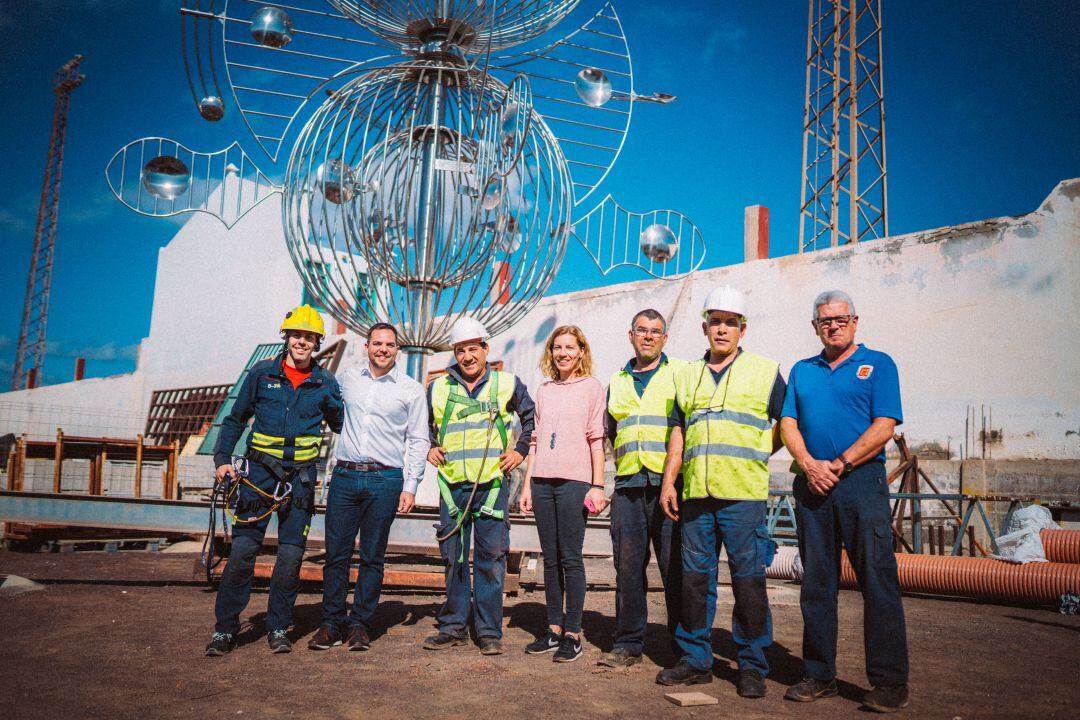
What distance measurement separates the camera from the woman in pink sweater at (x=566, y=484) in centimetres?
381

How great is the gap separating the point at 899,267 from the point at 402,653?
7.40 meters

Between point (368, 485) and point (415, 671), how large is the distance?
940mm

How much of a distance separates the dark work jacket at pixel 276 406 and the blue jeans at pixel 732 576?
182 centimetres

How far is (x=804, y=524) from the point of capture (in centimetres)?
325

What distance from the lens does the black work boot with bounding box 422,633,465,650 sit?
12.8 feet

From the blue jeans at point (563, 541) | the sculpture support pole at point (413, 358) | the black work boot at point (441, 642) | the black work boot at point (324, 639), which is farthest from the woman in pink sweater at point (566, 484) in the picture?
the sculpture support pole at point (413, 358)

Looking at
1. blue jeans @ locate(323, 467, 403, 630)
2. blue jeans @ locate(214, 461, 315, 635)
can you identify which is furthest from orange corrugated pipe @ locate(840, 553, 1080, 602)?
blue jeans @ locate(214, 461, 315, 635)

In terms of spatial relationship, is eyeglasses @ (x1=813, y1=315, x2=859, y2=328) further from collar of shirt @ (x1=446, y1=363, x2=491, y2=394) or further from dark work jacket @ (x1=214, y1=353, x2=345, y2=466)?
dark work jacket @ (x1=214, y1=353, x2=345, y2=466)

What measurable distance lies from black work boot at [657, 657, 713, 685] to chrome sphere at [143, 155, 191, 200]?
5.51 m

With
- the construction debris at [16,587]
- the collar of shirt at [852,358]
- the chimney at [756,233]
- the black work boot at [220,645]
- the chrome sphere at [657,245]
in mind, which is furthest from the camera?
the chimney at [756,233]

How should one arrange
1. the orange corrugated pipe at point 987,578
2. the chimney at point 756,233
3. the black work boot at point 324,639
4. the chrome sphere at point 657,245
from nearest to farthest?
the black work boot at point 324,639
the orange corrugated pipe at point 987,578
the chrome sphere at point 657,245
the chimney at point 756,233

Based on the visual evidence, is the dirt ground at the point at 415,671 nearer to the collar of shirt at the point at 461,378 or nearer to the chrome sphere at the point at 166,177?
the collar of shirt at the point at 461,378

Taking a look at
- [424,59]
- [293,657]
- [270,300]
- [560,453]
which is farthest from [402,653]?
[270,300]

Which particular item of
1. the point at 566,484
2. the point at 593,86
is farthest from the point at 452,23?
the point at 566,484
